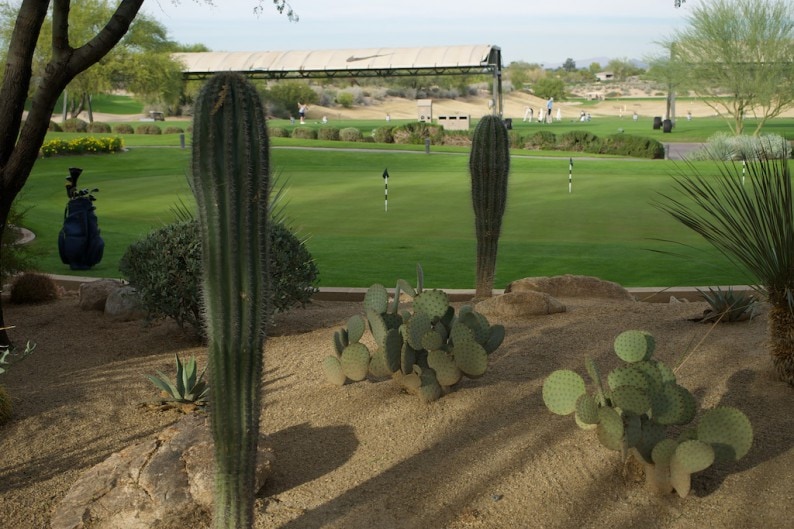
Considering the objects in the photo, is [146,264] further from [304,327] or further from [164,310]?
[304,327]

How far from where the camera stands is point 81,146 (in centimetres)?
3453

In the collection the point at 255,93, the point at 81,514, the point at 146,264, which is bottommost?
the point at 81,514

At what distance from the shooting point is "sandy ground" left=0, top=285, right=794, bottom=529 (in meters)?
4.81

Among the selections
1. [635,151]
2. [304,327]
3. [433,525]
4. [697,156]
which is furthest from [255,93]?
[635,151]

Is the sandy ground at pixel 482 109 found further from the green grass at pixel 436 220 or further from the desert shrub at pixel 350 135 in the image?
the green grass at pixel 436 220

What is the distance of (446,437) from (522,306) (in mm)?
3005

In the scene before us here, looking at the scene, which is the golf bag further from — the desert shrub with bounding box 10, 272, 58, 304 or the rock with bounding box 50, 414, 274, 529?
the rock with bounding box 50, 414, 274, 529

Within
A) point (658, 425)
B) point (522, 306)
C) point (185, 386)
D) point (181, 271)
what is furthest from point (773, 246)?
point (181, 271)

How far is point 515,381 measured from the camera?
6500 millimetres

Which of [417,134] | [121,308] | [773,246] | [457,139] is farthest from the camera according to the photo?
[417,134]

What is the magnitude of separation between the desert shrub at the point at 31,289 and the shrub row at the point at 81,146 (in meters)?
23.6

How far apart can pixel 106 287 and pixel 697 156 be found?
2693 cm

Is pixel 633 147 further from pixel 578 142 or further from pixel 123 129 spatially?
pixel 123 129

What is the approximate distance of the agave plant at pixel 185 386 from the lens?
21.7ft
